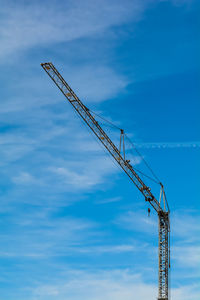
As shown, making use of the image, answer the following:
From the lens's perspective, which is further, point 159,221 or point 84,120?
point 159,221

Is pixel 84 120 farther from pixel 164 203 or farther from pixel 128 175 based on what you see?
pixel 164 203

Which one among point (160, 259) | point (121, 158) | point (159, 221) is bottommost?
point (160, 259)

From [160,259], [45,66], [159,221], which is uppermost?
[45,66]

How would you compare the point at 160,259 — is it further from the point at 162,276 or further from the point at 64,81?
the point at 64,81

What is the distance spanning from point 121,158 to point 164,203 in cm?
2413

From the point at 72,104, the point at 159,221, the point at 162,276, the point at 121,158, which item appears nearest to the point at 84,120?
the point at 72,104

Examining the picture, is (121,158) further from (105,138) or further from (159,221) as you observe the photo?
(159,221)

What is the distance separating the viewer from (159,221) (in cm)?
19888

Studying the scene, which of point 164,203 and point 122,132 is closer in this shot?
point 122,132

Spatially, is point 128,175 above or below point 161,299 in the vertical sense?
above

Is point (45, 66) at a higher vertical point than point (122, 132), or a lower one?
higher

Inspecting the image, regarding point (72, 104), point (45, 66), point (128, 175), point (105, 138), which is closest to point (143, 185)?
point (128, 175)

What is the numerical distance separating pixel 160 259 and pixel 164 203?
64.7 ft

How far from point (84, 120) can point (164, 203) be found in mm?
42344
